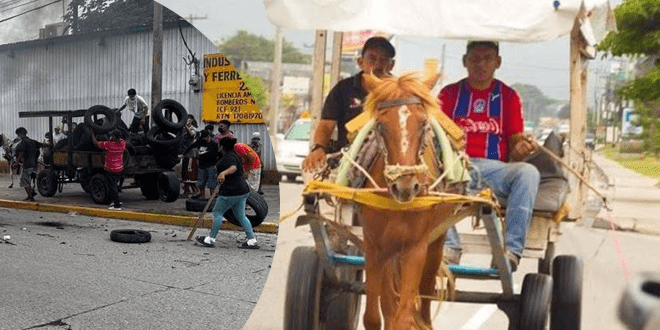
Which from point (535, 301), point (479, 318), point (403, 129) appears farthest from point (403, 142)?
point (479, 318)

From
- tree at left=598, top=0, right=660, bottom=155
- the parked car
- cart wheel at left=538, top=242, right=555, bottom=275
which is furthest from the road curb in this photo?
tree at left=598, top=0, right=660, bottom=155

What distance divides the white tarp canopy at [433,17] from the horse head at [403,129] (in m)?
0.11

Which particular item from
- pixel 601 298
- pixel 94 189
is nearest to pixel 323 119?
pixel 94 189

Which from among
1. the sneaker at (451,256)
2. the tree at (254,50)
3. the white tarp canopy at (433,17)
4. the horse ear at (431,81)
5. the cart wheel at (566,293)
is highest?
the white tarp canopy at (433,17)

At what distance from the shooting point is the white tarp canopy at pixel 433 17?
1630 millimetres

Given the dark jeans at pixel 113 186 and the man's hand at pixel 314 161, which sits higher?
the man's hand at pixel 314 161

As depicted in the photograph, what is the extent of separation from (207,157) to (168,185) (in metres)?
0.08

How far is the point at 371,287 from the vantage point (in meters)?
1.76

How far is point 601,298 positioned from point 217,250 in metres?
4.28

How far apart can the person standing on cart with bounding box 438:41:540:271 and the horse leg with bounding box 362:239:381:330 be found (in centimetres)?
15

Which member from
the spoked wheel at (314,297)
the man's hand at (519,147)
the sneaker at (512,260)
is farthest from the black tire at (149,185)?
the sneaker at (512,260)

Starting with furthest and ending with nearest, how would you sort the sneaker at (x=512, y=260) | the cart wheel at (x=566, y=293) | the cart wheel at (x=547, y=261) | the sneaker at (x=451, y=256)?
the cart wheel at (x=566, y=293) < the cart wheel at (x=547, y=261) < the sneaker at (x=512, y=260) < the sneaker at (x=451, y=256)

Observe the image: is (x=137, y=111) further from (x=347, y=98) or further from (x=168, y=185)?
(x=347, y=98)

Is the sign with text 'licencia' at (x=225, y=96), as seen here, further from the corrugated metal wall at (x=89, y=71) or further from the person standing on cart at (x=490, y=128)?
the person standing on cart at (x=490, y=128)
